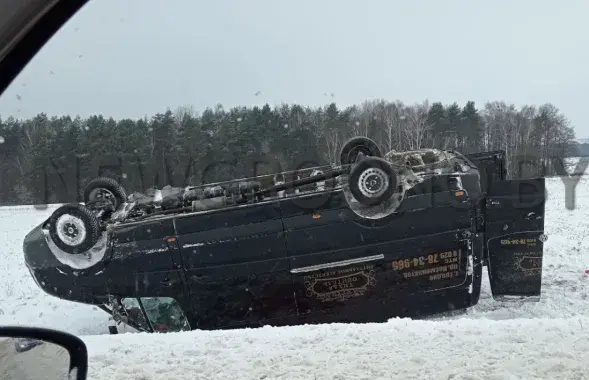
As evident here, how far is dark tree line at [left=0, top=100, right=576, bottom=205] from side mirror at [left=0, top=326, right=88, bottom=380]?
1373 centimetres

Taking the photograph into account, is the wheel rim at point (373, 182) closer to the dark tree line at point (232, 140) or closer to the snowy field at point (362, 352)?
the snowy field at point (362, 352)

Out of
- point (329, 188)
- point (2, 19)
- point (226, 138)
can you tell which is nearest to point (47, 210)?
point (226, 138)

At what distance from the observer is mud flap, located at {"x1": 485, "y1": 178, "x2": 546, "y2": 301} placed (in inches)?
233

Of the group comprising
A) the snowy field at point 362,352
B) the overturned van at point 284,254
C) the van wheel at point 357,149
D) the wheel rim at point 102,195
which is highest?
the van wheel at point 357,149

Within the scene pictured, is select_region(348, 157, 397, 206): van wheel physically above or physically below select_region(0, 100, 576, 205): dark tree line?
below

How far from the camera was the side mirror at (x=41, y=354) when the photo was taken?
145 cm

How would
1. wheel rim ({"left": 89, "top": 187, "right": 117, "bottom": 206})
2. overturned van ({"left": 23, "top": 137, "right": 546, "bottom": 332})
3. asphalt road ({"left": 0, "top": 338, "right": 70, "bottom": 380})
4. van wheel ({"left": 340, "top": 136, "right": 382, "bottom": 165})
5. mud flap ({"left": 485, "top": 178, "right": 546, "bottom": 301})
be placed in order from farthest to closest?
van wheel ({"left": 340, "top": 136, "right": 382, "bottom": 165})
wheel rim ({"left": 89, "top": 187, "right": 117, "bottom": 206})
mud flap ({"left": 485, "top": 178, "right": 546, "bottom": 301})
overturned van ({"left": 23, "top": 137, "right": 546, "bottom": 332})
asphalt road ({"left": 0, "top": 338, "right": 70, "bottom": 380})

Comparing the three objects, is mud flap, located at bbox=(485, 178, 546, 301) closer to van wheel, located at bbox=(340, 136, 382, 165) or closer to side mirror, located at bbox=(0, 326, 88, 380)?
van wheel, located at bbox=(340, 136, 382, 165)

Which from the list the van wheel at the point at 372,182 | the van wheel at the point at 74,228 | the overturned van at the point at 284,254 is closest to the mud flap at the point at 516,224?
the overturned van at the point at 284,254

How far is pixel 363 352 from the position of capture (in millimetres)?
3629

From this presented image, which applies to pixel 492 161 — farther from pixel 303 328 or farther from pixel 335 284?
pixel 303 328

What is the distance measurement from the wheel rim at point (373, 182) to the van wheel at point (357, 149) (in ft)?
5.62

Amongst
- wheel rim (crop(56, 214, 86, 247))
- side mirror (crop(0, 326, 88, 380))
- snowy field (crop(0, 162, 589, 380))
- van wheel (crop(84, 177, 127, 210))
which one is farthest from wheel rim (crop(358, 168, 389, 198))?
side mirror (crop(0, 326, 88, 380))

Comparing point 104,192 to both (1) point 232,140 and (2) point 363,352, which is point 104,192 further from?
(1) point 232,140
